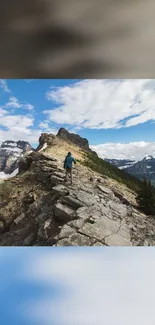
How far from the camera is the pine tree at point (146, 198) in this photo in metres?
7.23

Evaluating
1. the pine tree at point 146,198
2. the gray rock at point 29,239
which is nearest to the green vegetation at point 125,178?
the pine tree at point 146,198

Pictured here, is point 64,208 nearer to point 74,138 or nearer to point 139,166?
point 74,138

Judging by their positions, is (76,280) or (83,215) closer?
(76,280)

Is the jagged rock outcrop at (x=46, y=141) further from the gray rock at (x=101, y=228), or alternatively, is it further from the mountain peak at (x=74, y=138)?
the gray rock at (x=101, y=228)

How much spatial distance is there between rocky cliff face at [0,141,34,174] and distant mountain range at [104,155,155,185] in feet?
5.05

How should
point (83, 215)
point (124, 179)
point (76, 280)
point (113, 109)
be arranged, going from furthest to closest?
point (113, 109)
point (124, 179)
point (83, 215)
point (76, 280)

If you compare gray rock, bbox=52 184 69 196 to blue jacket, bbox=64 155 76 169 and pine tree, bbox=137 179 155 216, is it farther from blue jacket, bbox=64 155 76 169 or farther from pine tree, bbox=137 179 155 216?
pine tree, bbox=137 179 155 216

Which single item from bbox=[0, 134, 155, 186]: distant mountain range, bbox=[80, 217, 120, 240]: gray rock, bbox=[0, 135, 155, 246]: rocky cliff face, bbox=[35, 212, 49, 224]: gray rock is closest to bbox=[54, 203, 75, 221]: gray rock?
bbox=[0, 135, 155, 246]: rocky cliff face

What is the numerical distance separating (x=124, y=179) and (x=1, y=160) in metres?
2.32

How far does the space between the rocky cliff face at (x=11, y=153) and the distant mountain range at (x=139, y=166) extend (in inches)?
60.6

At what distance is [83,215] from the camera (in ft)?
22.7

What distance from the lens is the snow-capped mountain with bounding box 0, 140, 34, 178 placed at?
739cm

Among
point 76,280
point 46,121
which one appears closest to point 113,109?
point 46,121
